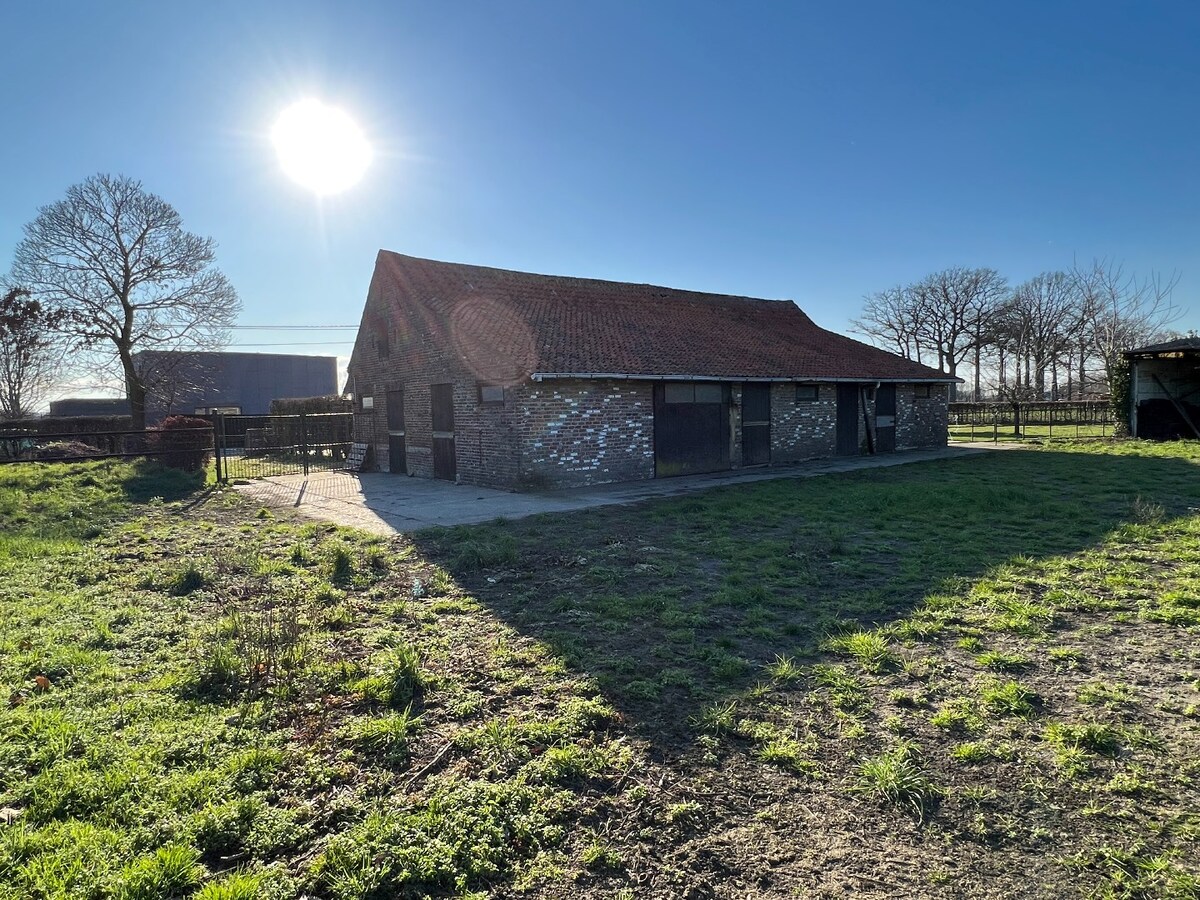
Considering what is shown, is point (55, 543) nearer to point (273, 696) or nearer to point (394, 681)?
point (273, 696)

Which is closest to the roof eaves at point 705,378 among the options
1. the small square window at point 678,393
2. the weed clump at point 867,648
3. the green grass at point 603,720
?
the small square window at point 678,393

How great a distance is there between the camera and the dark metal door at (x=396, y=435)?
55.4ft

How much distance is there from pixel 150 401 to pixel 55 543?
21.1 metres

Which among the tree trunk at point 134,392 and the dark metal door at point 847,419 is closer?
the dark metal door at point 847,419

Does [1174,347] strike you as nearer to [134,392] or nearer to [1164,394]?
[1164,394]

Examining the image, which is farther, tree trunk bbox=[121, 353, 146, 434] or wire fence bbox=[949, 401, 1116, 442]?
wire fence bbox=[949, 401, 1116, 442]

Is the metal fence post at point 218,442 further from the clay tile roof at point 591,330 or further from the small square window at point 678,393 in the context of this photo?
the small square window at point 678,393

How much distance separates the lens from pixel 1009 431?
30672mm

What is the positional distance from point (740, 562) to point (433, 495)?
24.8 ft

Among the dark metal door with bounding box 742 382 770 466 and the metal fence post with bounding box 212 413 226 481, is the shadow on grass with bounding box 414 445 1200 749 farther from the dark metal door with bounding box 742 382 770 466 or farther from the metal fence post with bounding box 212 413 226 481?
the metal fence post with bounding box 212 413 226 481

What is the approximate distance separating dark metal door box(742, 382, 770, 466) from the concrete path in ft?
1.88

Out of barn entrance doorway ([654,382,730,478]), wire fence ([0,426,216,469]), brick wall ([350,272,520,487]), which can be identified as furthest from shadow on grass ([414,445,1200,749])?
wire fence ([0,426,216,469])

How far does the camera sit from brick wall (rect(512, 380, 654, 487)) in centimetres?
1262

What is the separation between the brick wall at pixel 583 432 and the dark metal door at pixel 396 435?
5.52 m
